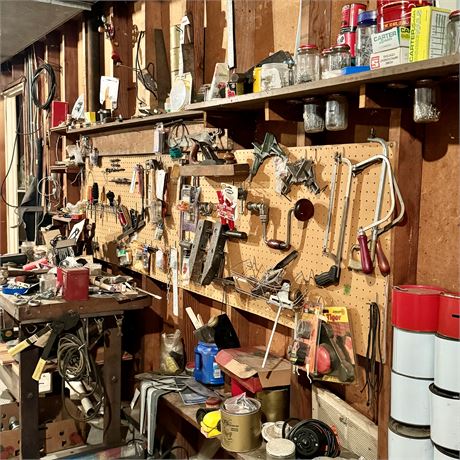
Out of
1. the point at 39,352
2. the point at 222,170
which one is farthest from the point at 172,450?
the point at 222,170

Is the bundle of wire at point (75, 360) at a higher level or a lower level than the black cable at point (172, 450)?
higher

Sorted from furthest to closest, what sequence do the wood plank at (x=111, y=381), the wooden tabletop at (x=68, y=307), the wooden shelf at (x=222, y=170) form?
1. the wood plank at (x=111, y=381)
2. the wooden tabletop at (x=68, y=307)
3. the wooden shelf at (x=222, y=170)

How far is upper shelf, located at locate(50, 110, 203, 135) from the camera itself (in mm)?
2244

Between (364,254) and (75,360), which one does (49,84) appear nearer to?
(75,360)

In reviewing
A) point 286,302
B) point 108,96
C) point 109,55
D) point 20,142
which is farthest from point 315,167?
point 20,142

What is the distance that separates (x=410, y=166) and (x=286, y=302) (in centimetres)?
60

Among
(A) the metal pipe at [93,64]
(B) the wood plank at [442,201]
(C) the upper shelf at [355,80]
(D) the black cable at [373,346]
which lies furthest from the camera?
(A) the metal pipe at [93,64]

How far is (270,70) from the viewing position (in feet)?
5.45

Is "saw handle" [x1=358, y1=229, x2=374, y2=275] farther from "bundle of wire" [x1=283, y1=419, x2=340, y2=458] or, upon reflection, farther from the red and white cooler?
"bundle of wire" [x1=283, y1=419, x2=340, y2=458]

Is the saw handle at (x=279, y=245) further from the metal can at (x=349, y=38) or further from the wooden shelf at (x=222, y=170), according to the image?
the metal can at (x=349, y=38)

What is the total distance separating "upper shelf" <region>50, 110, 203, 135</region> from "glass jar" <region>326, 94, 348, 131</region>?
707 mm

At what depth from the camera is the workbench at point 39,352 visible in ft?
7.25

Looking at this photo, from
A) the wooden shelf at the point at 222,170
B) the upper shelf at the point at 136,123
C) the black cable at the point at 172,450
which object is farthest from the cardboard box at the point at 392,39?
the black cable at the point at 172,450

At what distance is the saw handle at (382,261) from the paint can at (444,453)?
444mm
